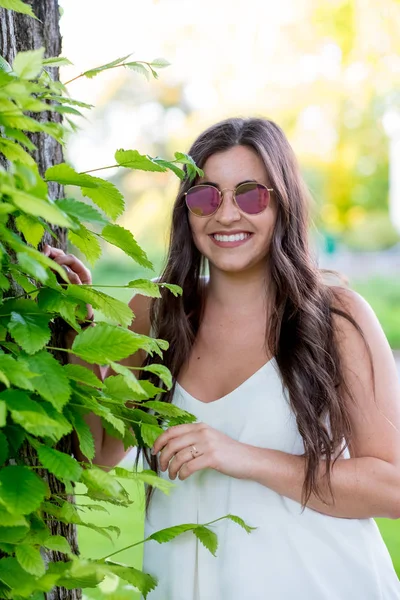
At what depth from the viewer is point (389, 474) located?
6.75 feet

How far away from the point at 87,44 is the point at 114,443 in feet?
24.0

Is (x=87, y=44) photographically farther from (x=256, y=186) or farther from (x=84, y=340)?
(x=84, y=340)

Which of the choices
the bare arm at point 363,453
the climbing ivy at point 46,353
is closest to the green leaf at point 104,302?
the climbing ivy at point 46,353

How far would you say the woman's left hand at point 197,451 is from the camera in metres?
1.76

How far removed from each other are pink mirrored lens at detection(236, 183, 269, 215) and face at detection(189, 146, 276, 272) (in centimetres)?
2

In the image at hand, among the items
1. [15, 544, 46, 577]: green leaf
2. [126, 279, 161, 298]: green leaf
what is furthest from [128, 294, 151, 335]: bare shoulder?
[15, 544, 46, 577]: green leaf

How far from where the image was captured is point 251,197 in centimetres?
219

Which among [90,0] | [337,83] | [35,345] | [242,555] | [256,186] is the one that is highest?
[90,0]

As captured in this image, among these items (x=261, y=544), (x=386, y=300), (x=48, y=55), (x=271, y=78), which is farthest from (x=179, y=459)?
(x=386, y=300)

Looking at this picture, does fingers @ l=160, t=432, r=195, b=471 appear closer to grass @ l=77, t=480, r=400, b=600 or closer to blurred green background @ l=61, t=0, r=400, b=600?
blurred green background @ l=61, t=0, r=400, b=600

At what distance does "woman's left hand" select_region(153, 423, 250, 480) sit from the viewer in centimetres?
176

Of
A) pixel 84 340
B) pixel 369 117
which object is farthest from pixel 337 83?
pixel 84 340

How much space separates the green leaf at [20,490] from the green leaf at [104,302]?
0.28 metres

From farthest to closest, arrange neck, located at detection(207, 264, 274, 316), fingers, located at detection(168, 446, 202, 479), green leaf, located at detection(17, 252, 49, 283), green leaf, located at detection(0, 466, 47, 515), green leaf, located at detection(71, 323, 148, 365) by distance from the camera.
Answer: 1. neck, located at detection(207, 264, 274, 316)
2. fingers, located at detection(168, 446, 202, 479)
3. green leaf, located at detection(71, 323, 148, 365)
4. green leaf, located at detection(0, 466, 47, 515)
5. green leaf, located at detection(17, 252, 49, 283)
